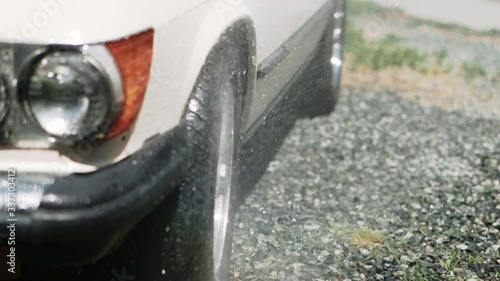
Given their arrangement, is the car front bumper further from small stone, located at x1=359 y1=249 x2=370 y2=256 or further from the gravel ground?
small stone, located at x1=359 y1=249 x2=370 y2=256

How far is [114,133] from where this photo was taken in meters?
2.38

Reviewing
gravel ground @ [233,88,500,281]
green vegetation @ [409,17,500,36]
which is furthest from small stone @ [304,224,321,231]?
green vegetation @ [409,17,500,36]

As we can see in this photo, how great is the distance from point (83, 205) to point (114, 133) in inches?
9.3

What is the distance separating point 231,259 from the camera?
3.33m

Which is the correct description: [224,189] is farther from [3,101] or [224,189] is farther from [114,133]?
[3,101]

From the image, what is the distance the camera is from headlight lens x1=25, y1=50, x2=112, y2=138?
229 cm

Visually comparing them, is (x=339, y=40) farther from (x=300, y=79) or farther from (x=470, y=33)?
(x=470, y=33)

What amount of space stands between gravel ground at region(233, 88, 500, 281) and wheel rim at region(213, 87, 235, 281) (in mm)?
303

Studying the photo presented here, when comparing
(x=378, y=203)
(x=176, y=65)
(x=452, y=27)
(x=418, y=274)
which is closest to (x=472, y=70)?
(x=452, y=27)

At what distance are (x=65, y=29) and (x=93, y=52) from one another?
0.32 feet

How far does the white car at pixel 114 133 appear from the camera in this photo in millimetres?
2277

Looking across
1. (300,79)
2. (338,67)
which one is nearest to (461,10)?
(338,67)

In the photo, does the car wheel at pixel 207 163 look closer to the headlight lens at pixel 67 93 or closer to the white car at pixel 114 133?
the white car at pixel 114 133

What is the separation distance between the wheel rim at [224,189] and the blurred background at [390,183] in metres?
0.34
